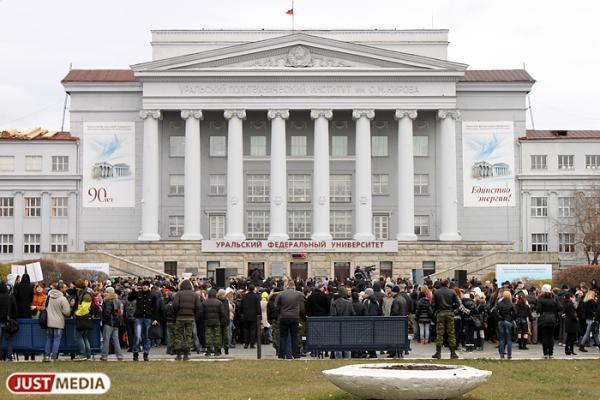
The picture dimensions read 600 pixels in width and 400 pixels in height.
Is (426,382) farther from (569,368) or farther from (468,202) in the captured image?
(468,202)

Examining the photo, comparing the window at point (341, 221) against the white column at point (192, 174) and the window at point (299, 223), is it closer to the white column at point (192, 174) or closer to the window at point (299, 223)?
the window at point (299, 223)

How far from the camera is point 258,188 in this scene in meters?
82.4

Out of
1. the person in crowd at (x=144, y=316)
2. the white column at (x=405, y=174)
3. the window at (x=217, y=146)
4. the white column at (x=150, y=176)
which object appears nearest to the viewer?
the person in crowd at (x=144, y=316)

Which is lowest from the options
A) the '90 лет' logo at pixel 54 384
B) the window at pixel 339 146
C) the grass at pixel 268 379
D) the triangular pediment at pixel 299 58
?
the grass at pixel 268 379

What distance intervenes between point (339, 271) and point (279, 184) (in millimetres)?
7995

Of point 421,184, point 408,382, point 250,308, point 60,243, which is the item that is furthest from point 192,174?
point 408,382

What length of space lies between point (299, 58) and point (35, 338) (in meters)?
51.1

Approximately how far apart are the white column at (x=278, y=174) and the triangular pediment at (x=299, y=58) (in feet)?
12.3

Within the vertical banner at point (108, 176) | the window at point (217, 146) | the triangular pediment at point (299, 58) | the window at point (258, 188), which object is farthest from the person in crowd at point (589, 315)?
the vertical banner at point (108, 176)

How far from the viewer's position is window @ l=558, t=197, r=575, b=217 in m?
82.2

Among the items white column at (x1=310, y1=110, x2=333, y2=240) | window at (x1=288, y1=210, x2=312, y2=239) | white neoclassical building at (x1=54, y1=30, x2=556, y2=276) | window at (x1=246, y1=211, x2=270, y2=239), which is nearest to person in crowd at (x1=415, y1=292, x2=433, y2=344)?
white neoclassical building at (x1=54, y1=30, x2=556, y2=276)

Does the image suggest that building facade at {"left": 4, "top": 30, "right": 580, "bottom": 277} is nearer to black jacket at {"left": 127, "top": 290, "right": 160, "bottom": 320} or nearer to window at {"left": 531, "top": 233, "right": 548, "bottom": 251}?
window at {"left": 531, "top": 233, "right": 548, "bottom": 251}

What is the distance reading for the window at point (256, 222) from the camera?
268 ft

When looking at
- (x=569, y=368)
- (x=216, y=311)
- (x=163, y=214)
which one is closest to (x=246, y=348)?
(x=216, y=311)
